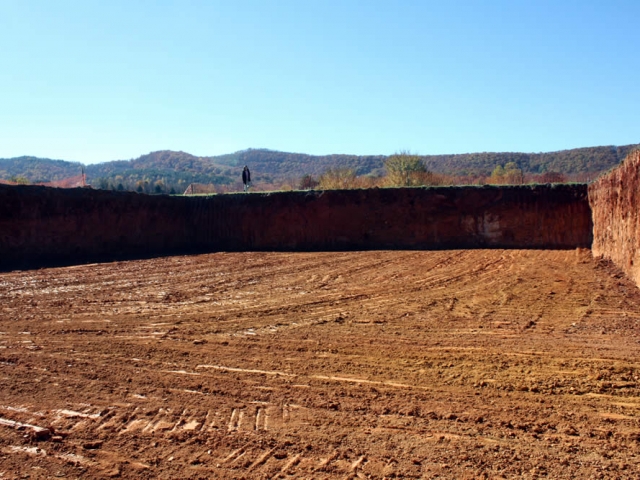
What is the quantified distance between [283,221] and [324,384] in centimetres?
1838

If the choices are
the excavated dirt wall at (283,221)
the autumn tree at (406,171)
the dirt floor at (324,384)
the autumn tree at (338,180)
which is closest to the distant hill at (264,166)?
the autumn tree at (406,171)

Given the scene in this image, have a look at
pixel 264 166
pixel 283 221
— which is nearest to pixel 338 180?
pixel 283 221

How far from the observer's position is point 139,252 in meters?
22.0

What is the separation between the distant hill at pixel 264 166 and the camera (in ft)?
224

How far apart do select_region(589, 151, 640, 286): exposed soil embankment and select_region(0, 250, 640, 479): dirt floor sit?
1.69 meters

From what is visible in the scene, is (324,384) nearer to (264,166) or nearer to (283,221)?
(283,221)

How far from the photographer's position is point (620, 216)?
1352 centimetres

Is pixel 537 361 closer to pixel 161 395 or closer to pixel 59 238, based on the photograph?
pixel 161 395

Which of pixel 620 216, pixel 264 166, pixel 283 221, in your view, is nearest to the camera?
pixel 620 216

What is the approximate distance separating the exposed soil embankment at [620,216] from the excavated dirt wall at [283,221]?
2705 mm

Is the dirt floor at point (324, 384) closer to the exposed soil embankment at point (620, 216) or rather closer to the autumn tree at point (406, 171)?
the exposed soil embankment at point (620, 216)

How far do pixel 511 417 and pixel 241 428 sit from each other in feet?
7.18

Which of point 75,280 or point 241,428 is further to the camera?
point 75,280

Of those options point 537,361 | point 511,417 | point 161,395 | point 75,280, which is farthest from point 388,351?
point 75,280
